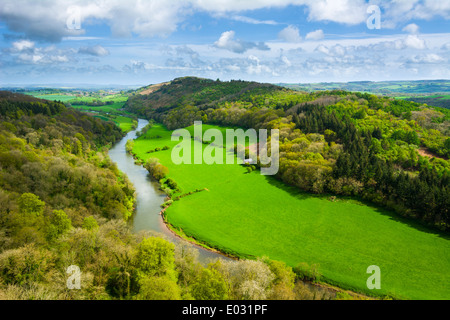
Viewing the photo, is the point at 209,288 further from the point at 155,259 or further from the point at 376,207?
the point at 376,207

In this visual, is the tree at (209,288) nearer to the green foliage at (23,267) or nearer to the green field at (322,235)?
the green foliage at (23,267)

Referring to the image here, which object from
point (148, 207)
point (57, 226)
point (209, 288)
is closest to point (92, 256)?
point (57, 226)

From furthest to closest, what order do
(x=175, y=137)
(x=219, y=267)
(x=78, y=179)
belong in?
(x=175, y=137) → (x=78, y=179) → (x=219, y=267)
